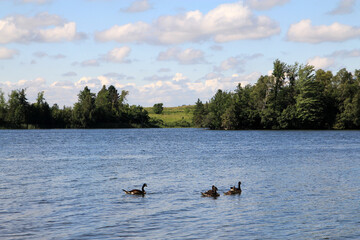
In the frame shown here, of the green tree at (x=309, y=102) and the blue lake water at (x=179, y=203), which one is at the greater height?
the green tree at (x=309, y=102)

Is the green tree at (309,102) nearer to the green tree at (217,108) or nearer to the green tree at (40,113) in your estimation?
the green tree at (217,108)

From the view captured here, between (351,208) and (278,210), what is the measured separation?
3.65m

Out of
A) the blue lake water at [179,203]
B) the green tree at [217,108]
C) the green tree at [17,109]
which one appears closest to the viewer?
the blue lake water at [179,203]

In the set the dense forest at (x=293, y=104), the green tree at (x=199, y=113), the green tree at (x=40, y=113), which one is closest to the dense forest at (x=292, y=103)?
the dense forest at (x=293, y=104)

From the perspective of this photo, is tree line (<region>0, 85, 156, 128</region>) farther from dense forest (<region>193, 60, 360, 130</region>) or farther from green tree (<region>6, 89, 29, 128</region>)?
dense forest (<region>193, 60, 360, 130</region>)

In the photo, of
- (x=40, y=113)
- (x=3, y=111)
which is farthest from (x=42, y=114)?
(x=3, y=111)

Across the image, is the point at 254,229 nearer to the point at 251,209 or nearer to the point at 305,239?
the point at 305,239

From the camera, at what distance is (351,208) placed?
922 inches

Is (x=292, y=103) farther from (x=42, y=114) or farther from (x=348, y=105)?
(x=42, y=114)

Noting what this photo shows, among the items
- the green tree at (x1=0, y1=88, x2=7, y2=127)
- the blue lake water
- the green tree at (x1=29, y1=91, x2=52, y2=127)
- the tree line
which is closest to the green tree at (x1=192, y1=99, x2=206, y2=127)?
the tree line

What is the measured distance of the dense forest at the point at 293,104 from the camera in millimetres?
145125

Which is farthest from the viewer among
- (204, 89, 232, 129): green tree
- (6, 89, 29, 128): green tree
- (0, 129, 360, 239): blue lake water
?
(6, 89, 29, 128): green tree

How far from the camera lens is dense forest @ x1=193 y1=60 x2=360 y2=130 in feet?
476

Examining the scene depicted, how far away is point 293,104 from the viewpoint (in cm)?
15112
